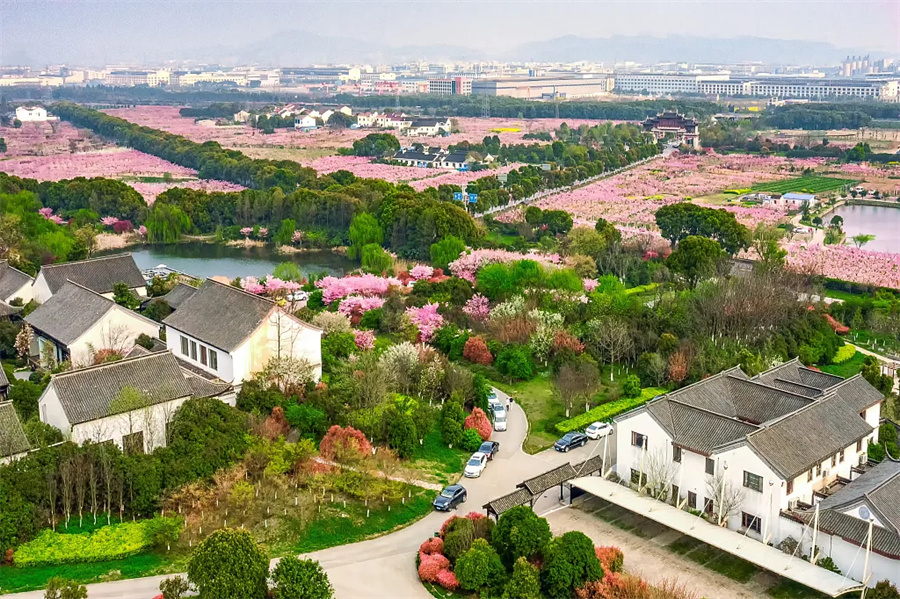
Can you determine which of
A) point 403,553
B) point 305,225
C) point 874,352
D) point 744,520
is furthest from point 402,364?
point 305,225

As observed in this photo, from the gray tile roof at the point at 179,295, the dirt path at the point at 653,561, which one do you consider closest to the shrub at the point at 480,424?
the dirt path at the point at 653,561

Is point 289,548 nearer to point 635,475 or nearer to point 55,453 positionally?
point 55,453

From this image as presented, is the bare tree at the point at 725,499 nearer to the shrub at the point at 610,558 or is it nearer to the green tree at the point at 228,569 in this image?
the shrub at the point at 610,558

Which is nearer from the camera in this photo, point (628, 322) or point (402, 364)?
point (402, 364)

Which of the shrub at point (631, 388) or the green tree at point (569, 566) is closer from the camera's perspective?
the green tree at point (569, 566)

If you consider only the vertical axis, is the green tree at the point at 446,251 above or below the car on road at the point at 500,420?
above
